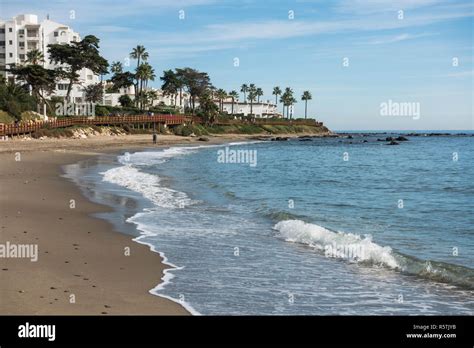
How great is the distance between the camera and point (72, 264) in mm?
9539

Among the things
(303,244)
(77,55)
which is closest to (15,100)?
(77,55)

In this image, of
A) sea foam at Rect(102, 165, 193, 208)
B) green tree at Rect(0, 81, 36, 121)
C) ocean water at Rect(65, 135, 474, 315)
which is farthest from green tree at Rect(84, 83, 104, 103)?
ocean water at Rect(65, 135, 474, 315)

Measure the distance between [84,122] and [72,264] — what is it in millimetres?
60178

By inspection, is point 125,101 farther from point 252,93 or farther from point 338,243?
point 338,243

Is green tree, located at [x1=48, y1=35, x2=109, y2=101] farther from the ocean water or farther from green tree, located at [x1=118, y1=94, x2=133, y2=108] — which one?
the ocean water

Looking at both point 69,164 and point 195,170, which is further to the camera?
point 195,170

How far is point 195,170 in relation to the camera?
36125mm

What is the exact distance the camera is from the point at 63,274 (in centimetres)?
880

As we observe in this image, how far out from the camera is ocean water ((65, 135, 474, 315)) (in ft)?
27.0
